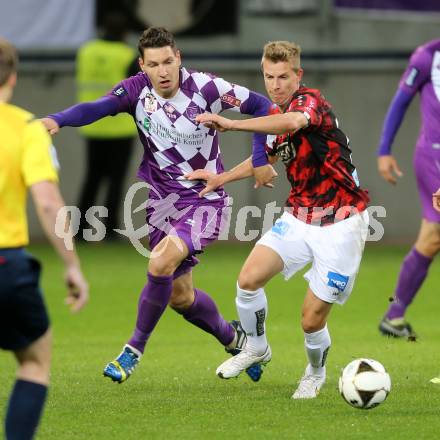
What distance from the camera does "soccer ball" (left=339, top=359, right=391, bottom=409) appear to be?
618 centimetres

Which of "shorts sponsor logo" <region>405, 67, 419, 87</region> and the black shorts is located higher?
the black shorts

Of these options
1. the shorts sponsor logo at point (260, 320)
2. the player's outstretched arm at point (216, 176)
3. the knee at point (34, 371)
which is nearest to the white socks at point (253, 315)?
the shorts sponsor logo at point (260, 320)

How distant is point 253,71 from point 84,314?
6.33m

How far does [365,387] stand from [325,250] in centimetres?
93

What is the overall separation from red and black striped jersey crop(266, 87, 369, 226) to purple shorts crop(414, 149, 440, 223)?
226 cm

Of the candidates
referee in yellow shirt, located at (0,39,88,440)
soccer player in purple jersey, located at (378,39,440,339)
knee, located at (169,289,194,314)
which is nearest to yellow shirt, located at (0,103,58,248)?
referee in yellow shirt, located at (0,39,88,440)

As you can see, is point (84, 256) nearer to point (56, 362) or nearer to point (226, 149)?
point (226, 149)

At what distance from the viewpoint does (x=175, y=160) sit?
7535 mm

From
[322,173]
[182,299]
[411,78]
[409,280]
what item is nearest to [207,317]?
[182,299]

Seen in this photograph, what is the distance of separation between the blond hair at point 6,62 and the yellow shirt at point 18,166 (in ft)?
0.45

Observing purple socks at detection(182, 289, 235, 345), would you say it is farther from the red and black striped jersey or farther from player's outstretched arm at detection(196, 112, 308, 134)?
player's outstretched arm at detection(196, 112, 308, 134)

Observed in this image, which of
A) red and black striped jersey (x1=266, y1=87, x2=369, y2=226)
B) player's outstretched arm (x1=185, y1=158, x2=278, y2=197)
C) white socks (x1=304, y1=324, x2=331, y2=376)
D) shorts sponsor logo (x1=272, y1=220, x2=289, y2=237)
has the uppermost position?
red and black striped jersey (x1=266, y1=87, x2=369, y2=226)

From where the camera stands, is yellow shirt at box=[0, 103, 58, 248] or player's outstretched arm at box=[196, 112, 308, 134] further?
player's outstretched arm at box=[196, 112, 308, 134]

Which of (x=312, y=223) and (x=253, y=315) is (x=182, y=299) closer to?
(x=253, y=315)
